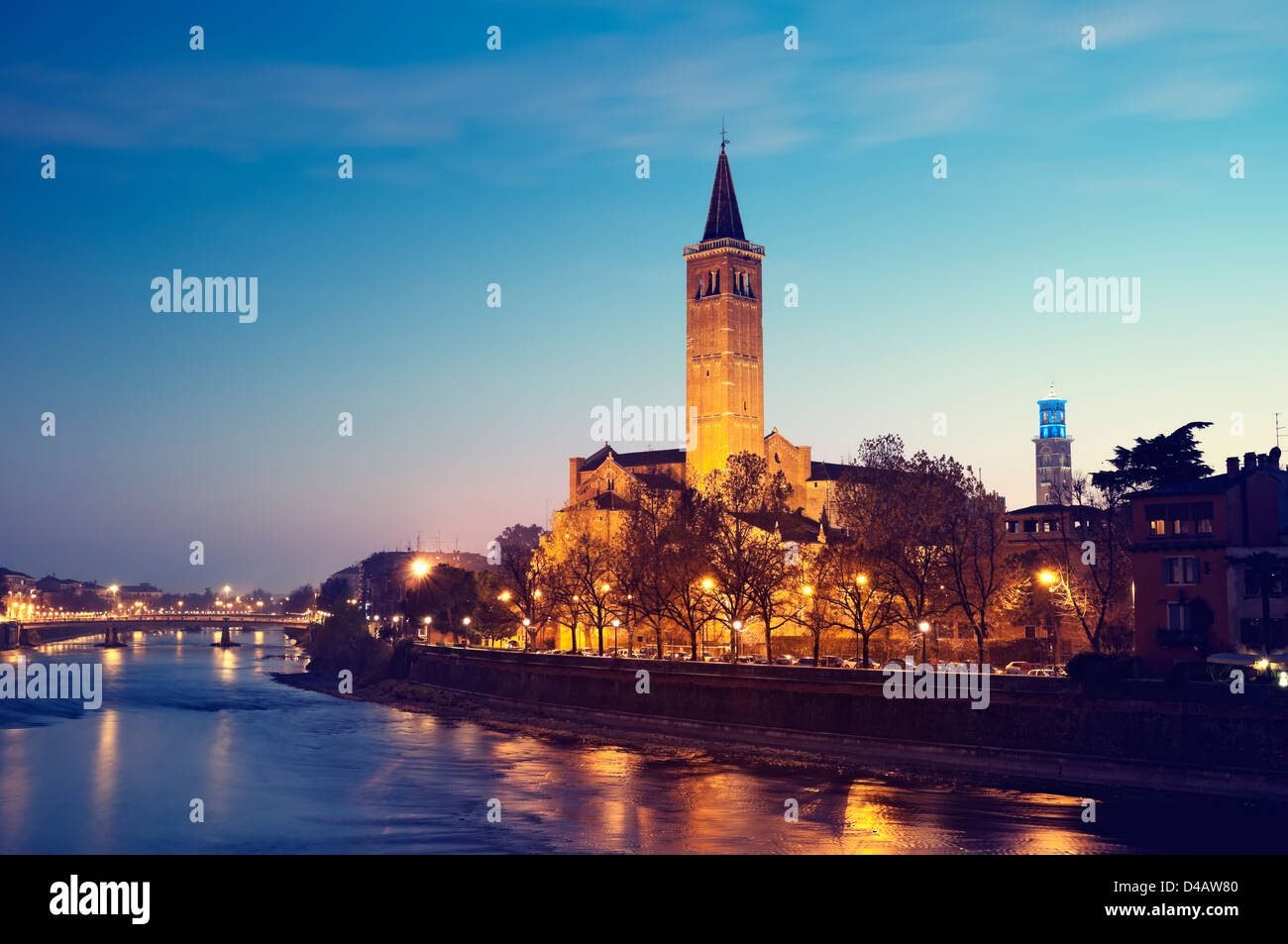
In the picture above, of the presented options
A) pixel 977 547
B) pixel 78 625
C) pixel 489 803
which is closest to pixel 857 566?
pixel 977 547

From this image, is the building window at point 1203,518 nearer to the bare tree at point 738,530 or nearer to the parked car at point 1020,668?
the parked car at point 1020,668

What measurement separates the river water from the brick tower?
7145cm

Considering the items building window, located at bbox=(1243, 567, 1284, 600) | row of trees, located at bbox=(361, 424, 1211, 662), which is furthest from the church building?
building window, located at bbox=(1243, 567, 1284, 600)

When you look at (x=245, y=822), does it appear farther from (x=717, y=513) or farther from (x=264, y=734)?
(x=717, y=513)

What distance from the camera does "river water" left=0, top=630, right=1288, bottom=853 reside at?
42.8 metres

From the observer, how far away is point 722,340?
145 metres

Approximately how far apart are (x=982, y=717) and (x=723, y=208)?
102m

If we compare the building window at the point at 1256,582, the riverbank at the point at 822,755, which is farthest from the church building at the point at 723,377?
the building window at the point at 1256,582

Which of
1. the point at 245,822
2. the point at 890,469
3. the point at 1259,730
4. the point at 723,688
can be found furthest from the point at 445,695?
the point at 1259,730

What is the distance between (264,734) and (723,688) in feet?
96.3

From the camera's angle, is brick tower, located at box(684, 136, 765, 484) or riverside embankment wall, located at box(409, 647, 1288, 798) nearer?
riverside embankment wall, located at box(409, 647, 1288, 798)

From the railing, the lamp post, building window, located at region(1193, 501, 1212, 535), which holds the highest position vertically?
the railing

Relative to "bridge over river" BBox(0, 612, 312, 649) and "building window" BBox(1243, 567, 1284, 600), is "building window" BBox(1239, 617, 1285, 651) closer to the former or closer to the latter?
"building window" BBox(1243, 567, 1284, 600)

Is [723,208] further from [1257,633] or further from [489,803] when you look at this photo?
[489,803]
